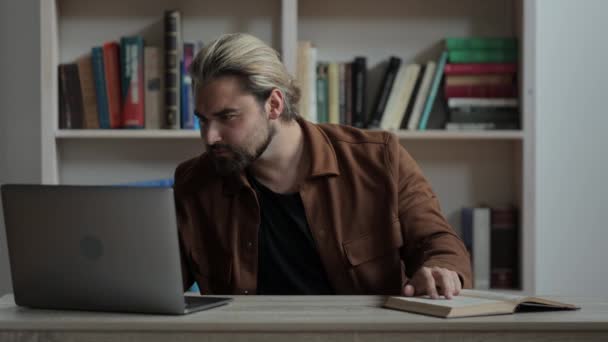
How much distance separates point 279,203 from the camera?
2.01m

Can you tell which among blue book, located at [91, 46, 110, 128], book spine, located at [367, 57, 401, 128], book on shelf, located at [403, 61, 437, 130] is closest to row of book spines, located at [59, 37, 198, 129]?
blue book, located at [91, 46, 110, 128]

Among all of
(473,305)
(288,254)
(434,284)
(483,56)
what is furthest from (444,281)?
(483,56)

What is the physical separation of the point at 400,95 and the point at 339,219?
0.98m

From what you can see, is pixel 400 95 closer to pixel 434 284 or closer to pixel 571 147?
pixel 571 147

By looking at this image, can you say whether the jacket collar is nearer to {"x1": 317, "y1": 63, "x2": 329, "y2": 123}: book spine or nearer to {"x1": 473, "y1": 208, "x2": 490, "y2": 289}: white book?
{"x1": 317, "y1": 63, "x2": 329, "y2": 123}: book spine

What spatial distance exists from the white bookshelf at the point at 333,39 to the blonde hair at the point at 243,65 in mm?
882

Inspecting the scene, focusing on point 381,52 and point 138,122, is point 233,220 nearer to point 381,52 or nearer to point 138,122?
point 138,122

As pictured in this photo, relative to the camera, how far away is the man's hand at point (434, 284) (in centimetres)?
155

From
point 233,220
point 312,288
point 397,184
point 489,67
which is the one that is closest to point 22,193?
point 233,220

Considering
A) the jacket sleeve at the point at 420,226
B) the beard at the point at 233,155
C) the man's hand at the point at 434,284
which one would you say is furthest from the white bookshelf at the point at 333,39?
the man's hand at the point at 434,284

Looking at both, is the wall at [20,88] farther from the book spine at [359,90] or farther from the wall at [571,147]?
the wall at [571,147]

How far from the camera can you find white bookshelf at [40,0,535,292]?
293 centimetres

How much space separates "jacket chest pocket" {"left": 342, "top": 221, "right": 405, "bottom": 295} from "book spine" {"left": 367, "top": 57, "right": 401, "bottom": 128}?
91cm

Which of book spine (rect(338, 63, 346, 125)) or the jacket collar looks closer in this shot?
the jacket collar
